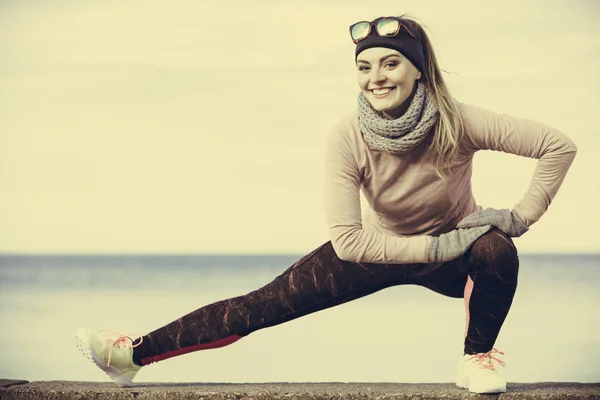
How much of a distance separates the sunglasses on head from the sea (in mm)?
2318

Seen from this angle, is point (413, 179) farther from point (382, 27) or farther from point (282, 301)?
point (282, 301)

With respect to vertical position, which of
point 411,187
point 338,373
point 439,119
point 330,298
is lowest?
point 338,373

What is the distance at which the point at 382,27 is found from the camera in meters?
3.03

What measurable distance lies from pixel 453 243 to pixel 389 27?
70cm

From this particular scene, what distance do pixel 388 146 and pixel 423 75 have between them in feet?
0.92

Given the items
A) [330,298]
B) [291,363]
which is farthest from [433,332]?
[330,298]

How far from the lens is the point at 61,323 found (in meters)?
7.88

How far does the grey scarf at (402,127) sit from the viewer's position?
298 centimetres

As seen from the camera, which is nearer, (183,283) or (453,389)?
(453,389)

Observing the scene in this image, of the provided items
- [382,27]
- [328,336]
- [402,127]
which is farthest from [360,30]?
[328,336]

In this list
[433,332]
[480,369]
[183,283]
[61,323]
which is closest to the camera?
[480,369]

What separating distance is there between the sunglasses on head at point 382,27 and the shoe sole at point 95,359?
1.33 m

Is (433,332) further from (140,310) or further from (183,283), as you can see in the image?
(183,283)

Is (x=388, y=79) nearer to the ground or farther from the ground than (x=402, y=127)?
farther from the ground
